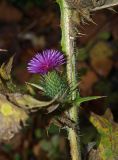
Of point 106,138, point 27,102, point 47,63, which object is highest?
point 47,63

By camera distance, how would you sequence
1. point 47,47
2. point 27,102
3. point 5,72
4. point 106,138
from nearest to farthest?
point 27,102
point 5,72
point 106,138
point 47,47

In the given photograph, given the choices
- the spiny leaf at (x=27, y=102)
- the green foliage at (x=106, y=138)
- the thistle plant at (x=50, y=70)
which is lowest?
the green foliage at (x=106, y=138)

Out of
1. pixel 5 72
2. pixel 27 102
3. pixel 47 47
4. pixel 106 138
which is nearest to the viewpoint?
pixel 27 102

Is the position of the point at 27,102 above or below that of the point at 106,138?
above

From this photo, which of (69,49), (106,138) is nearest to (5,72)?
(69,49)

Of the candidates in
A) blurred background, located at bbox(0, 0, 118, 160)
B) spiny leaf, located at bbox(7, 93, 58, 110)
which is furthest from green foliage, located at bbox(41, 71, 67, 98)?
blurred background, located at bbox(0, 0, 118, 160)

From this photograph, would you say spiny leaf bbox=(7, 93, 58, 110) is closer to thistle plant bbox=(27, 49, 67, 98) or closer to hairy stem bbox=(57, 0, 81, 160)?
thistle plant bbox=(27, 49, 67, 98)

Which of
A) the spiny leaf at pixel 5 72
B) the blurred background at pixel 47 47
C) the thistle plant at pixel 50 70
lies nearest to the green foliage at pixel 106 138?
the blurred background at pixel 47 47

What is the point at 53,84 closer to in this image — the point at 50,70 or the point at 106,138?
the point at 50,70

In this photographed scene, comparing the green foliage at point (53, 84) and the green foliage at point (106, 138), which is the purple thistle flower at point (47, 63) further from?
the green foliage at point (106, 138)

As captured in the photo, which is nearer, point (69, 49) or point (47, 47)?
point (69, 49)
